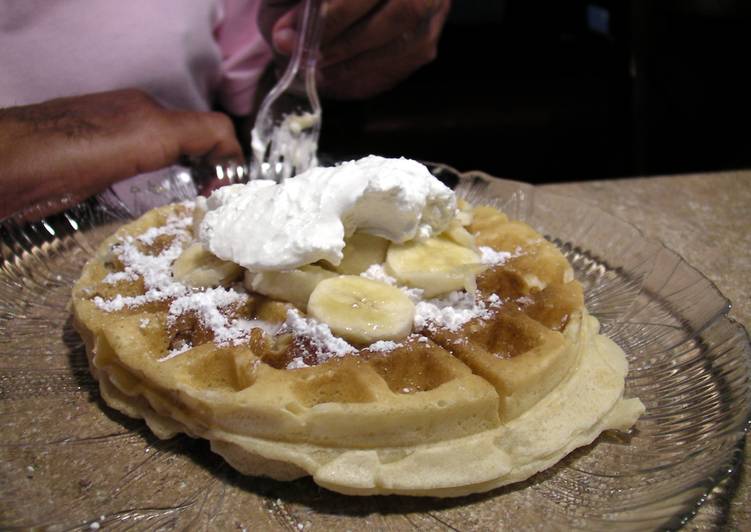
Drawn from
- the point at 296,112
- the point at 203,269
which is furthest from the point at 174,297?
the point at 296,112

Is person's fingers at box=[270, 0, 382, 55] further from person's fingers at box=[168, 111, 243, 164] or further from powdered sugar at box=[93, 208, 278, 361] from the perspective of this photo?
powdered sugar at box=[93, 208, 278, 361]

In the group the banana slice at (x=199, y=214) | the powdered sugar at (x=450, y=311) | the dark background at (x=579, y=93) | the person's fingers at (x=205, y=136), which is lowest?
the dark background at (x=579, y=93)

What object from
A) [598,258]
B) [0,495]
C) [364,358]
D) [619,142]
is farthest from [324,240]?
[619,142]

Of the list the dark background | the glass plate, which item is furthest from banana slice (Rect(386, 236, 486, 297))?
the dark background

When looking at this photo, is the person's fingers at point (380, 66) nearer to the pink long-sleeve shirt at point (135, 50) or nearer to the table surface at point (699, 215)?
the pink long-sleeve shirt at point (135, 50)

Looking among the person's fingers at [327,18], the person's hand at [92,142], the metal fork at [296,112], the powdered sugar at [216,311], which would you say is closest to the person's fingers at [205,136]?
the person's hand at [92,142]
